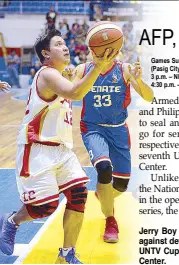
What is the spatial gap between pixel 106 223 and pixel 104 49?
5.94ft

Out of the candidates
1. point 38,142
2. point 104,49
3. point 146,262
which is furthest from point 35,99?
point 146,262

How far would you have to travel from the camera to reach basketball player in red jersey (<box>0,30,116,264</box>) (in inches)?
159

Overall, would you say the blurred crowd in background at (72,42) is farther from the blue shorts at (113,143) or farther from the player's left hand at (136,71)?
the player's left hand at (136,71)

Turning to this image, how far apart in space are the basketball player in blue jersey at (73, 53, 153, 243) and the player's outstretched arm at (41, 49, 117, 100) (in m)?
0.94

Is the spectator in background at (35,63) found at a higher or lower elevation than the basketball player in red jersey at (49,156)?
lower

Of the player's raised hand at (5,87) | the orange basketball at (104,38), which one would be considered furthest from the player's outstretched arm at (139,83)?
the player's raised hand at (5,87)

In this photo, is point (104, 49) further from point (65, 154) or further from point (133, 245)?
point (133, 245)

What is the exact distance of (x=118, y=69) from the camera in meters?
4.95

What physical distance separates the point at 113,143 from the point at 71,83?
51.4 inches

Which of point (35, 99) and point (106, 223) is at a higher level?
point (35, 99)

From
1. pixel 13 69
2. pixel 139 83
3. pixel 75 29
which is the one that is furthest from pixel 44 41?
pixel 75 29

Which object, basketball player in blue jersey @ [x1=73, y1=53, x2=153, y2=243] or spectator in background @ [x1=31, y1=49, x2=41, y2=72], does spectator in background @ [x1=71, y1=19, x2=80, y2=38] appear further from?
basketball player in blue jersey @ [x1=73, y1=53, x2=153, y2=243]

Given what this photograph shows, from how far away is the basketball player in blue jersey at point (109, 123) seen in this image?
192 inches

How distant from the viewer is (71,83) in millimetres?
3793
